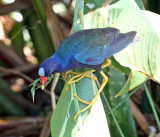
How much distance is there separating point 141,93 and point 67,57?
2.64ft

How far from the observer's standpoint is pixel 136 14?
85 cm

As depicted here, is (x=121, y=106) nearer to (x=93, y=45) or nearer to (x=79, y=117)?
(x=93, y=45)

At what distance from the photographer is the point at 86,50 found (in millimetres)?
930

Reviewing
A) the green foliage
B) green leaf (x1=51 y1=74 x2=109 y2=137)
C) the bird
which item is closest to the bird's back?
the bird

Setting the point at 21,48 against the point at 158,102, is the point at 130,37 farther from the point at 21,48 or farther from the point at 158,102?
the point at 21,48

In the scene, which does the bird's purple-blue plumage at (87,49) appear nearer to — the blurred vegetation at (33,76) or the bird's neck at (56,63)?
the bird's neck at (56,63)

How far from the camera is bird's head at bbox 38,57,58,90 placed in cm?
88

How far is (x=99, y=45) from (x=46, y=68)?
21cm

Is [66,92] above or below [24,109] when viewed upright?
above

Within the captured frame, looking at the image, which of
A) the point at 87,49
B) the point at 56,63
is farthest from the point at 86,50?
the point at 56,63

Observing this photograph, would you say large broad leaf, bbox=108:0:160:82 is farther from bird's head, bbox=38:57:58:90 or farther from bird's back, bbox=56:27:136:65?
bird's head, bbox=38:57:58:90

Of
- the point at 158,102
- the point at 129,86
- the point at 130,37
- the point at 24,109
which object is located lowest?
the point at 158,102

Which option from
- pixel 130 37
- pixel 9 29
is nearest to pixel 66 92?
pixel 130 37

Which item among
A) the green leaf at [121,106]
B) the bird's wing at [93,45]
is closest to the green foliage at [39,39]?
the green leaf at [121,106]
